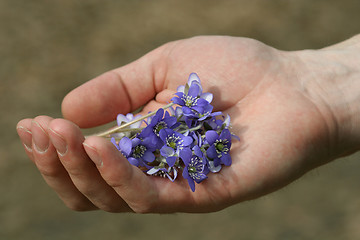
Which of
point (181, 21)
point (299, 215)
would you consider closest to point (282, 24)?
point (181, 21)

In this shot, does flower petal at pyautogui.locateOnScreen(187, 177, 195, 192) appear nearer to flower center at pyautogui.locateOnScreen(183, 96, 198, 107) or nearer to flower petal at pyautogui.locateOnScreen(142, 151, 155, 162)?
flower petal at pyautogui.locateOnScreen(142, 151, 155, 162)

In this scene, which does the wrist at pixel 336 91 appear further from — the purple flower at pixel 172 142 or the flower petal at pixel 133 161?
the flower petal at pixel 133 161

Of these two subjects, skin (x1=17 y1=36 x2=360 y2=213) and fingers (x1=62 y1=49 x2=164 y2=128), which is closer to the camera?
skin (x1=17 y1=36 x2=360 y2=213)

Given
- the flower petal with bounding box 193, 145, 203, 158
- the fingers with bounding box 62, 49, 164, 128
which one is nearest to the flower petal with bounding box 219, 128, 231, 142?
the flower petal with bounding box 193, 145, 203, 158

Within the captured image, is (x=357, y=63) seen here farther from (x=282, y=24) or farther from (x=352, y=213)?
(x=282, y=24)

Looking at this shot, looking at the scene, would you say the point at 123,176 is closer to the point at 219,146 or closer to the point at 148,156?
the point at 148,156

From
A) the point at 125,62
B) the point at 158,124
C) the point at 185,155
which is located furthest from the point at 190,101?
the point at 125,62

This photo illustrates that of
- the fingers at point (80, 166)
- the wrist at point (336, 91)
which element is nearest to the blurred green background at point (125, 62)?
the wrist at point (336, 91)
